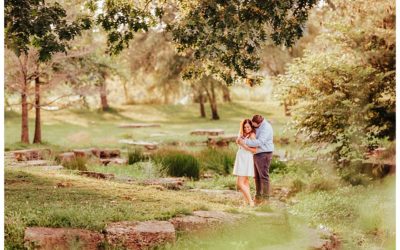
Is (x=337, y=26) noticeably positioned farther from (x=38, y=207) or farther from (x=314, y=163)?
(x=38, y=207)

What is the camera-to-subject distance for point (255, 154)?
9906 millimetres

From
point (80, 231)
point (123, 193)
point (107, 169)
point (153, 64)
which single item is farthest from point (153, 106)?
point (80, 231)

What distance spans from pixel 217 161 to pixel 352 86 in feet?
13.7

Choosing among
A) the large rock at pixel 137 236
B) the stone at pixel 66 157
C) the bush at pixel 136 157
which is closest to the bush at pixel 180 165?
the bush at pixel 136 157

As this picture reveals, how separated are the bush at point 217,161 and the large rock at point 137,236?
7.84 m

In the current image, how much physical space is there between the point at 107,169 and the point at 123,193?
5331mm

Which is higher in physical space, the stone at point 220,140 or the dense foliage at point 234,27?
the dense foliage at point 234,27

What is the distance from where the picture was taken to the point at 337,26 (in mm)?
12312

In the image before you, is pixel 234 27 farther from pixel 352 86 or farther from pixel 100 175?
pixel 352 86

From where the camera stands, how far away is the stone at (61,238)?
634 centimetres

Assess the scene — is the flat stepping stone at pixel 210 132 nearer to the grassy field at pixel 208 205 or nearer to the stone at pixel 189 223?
the grassy field at pixel 208 205

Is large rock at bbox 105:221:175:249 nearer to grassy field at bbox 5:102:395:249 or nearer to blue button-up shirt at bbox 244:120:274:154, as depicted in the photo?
grassy field at bbox 5:102:395:249

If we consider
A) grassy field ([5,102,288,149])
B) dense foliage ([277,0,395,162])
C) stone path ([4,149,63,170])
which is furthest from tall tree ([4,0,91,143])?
grassy field ([5,102,288,149])

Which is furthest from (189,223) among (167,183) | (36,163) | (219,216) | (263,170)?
(36,163)
